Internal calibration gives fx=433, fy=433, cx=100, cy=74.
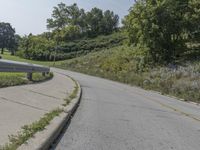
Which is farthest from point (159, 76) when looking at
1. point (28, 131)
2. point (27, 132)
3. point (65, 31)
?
point (65, 31)

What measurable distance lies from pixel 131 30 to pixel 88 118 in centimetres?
3998

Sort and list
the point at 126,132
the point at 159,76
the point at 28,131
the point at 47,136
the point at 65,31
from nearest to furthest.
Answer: the point at 47,136 → the point at 28,131 → the point at 126,132 → the point at 159,76 → the point at 65,31

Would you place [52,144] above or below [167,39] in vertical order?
below

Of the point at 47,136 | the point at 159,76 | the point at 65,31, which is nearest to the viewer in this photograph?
the point at 47,136

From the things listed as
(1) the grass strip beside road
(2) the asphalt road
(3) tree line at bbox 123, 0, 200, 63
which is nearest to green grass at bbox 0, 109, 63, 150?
(1) the grass strip beside road

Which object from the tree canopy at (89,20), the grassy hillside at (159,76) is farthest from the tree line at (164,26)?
the tree canopy at (89,20)

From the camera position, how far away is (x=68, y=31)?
5315 inches

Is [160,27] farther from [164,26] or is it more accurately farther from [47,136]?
[47,136]

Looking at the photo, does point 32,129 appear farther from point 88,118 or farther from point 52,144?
point 88,118

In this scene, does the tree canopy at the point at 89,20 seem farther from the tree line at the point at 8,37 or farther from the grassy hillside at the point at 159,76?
the grassy hillside at the point at 159,76

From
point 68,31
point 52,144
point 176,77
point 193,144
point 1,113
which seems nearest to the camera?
point 52,144

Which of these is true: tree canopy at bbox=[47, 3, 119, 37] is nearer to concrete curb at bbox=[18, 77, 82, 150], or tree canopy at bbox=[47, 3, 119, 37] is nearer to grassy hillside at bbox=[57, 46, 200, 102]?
grassy hillside at bbox=[57, 46, 200, 102]

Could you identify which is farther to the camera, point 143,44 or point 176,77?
point 143,44

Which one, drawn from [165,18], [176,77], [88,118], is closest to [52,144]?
[88,118]
